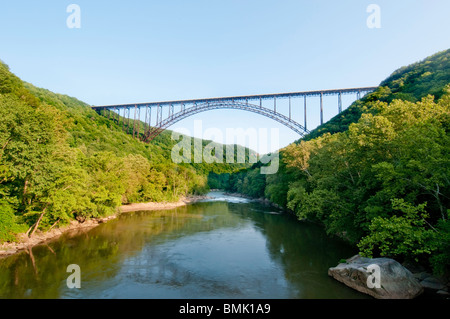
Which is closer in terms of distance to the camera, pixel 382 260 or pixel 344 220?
pixel 382 260

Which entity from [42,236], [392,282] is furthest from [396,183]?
[42,236]

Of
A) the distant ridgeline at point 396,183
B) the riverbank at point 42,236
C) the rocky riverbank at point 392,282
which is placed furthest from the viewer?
the riverbank at point 42,236

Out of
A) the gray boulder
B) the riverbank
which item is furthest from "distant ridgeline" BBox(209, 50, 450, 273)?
the riverbank

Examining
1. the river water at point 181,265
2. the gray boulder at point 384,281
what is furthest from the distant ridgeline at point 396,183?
the river water at point 181,265

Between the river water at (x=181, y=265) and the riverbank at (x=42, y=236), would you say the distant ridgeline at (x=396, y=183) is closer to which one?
the river water at (x=181, y=265)

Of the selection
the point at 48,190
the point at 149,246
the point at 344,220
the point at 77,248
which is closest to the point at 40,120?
the point at 48,190
